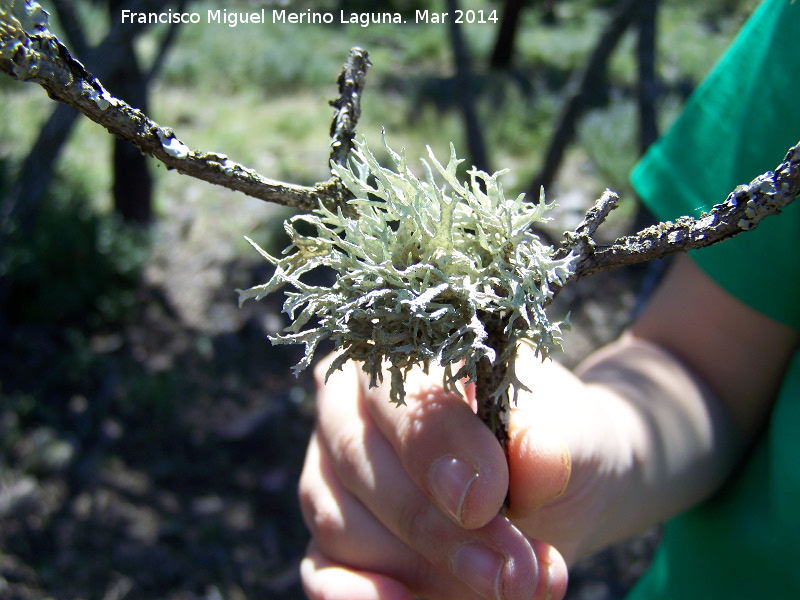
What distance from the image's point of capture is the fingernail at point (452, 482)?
2.87ft

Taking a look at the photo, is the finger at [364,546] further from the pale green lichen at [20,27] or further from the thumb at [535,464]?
the pale green lichen at [20,27]

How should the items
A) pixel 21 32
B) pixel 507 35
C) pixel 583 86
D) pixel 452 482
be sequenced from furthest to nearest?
1. pixel 507 35
2. pixel 583 86
3. pixel 452 482
4. pixel 21 32

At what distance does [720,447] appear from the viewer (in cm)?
146

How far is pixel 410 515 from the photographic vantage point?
1.04 m

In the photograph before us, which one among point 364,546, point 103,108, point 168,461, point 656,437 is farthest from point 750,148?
point 168,461

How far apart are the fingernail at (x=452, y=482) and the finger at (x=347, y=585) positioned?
255 millimetres

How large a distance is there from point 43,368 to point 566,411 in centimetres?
320

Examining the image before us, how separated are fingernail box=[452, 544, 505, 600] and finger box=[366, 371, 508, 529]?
67mm

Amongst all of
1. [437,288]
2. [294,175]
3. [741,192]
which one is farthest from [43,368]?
[741,192]

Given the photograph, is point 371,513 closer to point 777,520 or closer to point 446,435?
point 446,435

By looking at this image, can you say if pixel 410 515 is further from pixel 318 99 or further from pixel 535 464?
pixel 318 99

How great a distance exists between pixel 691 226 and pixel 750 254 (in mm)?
897

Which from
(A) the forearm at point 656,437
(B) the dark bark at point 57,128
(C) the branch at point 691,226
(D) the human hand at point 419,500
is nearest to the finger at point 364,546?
(D) the human hand at point 419,500

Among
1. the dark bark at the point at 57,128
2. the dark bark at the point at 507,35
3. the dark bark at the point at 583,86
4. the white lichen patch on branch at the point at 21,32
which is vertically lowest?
the white lichen patch on branch at the point at 21,32
